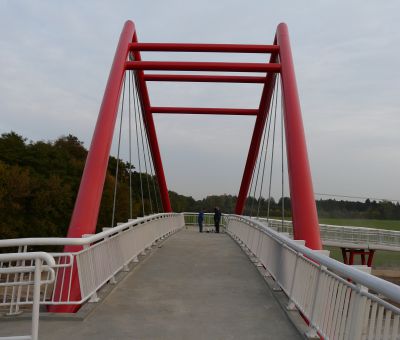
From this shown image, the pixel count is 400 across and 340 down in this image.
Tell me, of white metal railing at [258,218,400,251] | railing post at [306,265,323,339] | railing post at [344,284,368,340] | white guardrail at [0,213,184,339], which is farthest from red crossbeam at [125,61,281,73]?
white metal railing at [258,218,400,251]

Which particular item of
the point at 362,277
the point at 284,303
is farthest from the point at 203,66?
the point at 362,277

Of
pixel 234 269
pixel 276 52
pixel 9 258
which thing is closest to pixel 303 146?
pixel 234 269

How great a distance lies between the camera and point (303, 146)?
32.4 ft

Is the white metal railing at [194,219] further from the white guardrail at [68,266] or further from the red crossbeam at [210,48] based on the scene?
the white guardrail at [68,266]

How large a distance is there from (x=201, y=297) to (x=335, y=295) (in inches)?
109

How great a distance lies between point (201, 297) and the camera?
21.9ft

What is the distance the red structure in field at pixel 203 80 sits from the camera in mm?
8352

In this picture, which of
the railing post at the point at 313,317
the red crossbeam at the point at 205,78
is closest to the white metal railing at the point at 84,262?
the railing post at the point at 313,317

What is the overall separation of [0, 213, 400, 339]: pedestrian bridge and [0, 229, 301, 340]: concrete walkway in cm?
1

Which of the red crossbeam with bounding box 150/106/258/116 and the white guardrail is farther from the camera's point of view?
the red crossbeam with bounding box 150/106/258/116

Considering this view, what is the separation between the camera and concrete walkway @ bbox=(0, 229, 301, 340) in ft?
16.2

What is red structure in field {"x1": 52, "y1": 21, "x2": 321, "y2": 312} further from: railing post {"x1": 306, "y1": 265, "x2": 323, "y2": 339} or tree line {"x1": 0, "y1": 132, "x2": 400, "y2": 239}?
tree line {"x1": 0, "y1": 132, "x2": 400, "y2": 239}

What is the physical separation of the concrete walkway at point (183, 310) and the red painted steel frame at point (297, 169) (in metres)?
1.21

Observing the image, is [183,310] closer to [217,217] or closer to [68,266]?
[68,266]
